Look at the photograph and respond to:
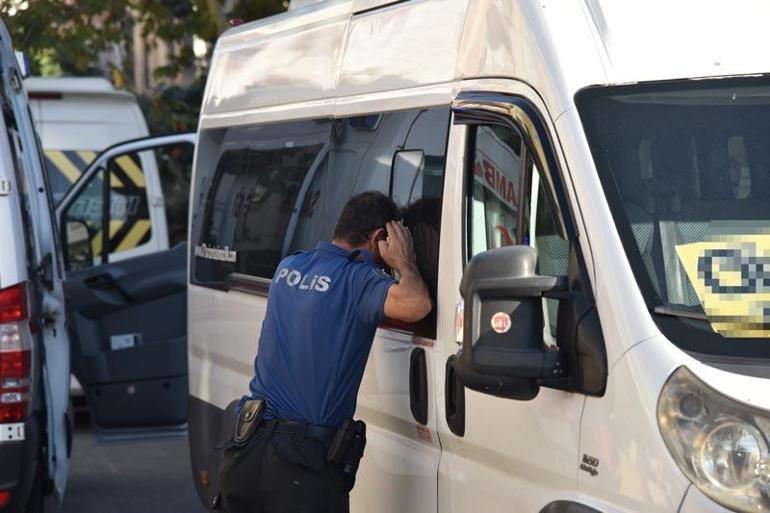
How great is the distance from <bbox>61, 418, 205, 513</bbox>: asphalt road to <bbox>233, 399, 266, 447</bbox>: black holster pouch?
3660mm

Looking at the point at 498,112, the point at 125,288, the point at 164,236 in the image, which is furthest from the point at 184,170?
the point at 498,112

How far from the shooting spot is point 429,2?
4949 millimetres

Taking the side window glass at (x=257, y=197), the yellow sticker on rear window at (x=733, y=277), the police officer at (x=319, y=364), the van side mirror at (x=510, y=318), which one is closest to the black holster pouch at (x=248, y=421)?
the police officer at (x=319, y=364)

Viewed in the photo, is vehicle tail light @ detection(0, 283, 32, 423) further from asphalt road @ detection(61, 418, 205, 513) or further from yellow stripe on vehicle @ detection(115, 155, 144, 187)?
yellow stripe on vehicle @ detection(115, 155, 144, 187)

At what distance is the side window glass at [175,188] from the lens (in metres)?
18.1

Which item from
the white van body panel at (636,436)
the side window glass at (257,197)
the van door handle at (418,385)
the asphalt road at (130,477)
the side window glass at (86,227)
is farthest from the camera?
the side window glass at (86,227)

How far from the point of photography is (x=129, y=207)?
11.6 meters

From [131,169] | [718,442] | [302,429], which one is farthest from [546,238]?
[131,169]

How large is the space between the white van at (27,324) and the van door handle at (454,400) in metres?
2.17

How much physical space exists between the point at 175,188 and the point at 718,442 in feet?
50.3

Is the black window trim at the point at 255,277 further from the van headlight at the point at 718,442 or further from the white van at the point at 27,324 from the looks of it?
the van headlight at the point at 718,442

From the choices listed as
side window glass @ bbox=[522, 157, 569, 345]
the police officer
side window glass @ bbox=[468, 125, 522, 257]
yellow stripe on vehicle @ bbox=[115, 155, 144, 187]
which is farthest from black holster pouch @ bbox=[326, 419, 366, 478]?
yellow stripe on vehicle @ bbox=[115, 155, 144, 187]

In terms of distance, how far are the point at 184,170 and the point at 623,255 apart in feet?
51.7

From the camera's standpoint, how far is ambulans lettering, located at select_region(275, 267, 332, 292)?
4789 mm
